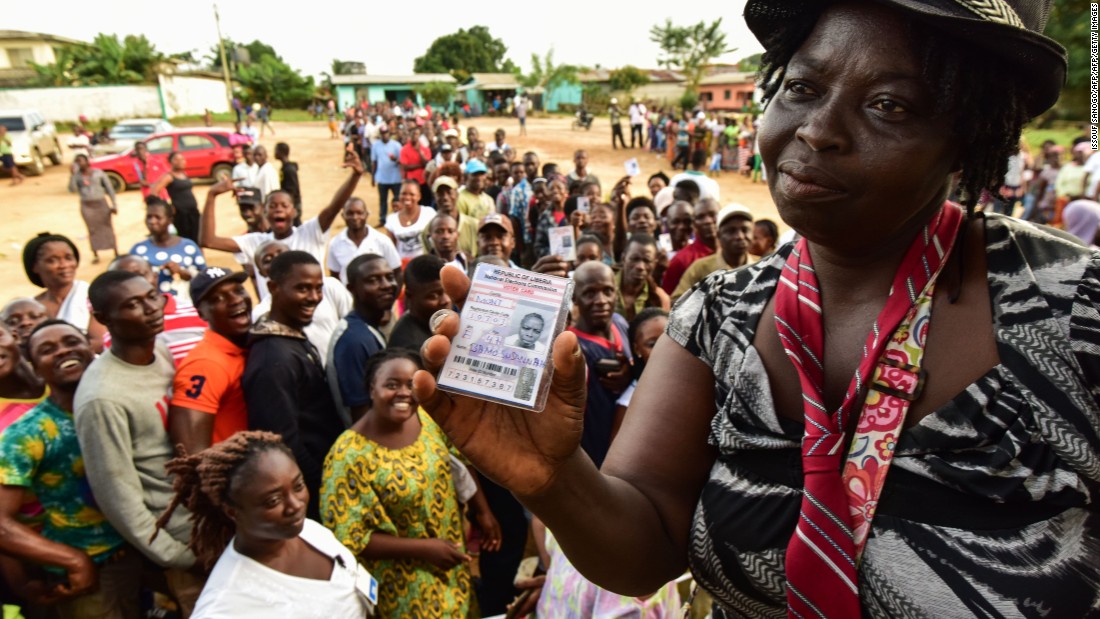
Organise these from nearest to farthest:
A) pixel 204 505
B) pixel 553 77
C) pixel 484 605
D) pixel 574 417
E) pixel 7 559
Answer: pixel 574 417, pixel 204 505, pixel 7 559, pixel 484 605, pixel 553 77

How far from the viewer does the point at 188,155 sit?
17641 mm

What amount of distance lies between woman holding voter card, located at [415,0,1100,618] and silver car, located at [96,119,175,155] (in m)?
21.9

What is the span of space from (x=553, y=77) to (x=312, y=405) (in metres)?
50.0

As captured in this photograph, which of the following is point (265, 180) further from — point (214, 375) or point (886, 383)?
point (886, 383)

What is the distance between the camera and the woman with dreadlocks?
7.39 ft

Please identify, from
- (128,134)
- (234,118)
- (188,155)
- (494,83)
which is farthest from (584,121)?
(494,83)

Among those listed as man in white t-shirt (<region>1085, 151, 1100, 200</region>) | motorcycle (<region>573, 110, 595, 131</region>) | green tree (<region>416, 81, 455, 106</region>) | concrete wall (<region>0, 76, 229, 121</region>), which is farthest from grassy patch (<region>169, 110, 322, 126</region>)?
man in white t-shirt (<region>1085, 151, 1100, 200</region>)

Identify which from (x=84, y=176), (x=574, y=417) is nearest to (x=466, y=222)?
(x=574, y=417)

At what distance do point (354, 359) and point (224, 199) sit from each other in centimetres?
1554

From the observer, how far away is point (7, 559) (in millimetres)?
2766

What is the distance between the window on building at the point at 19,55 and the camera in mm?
44188

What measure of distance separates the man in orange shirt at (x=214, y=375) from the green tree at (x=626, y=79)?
148 feet

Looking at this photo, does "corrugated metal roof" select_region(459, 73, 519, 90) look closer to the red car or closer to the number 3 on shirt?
the red car

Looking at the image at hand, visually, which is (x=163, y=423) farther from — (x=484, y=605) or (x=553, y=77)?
(x=553, y=77)
